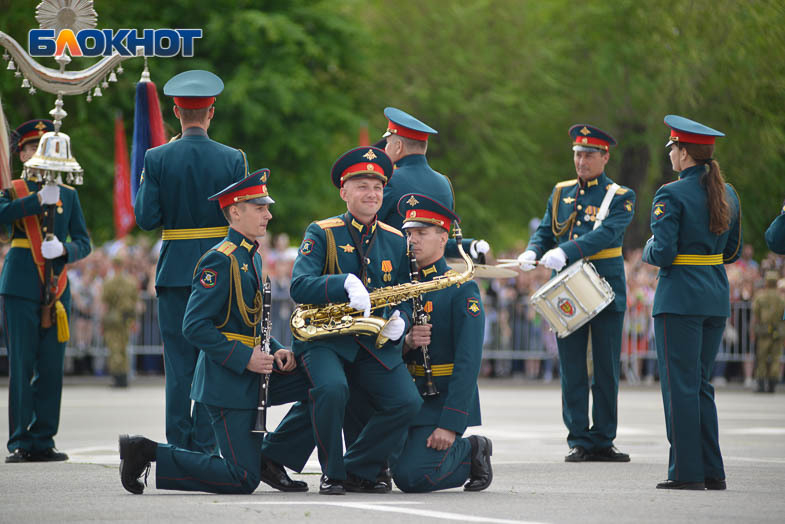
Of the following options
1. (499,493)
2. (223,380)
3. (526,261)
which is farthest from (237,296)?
(526,261)

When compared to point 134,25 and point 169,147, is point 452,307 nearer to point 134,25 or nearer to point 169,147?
point 169,147

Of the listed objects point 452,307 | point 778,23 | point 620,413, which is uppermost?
point 778,23

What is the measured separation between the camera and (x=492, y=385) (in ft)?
72.6

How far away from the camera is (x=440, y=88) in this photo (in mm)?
37031

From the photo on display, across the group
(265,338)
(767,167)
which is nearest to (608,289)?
(265,338)

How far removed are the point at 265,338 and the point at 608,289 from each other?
3624mm

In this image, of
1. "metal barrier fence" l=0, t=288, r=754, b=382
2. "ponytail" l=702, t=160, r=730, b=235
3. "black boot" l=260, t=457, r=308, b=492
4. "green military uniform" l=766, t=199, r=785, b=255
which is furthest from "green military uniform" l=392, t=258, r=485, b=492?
"metal barrier fence" l=0, t=288, r=754, b=382

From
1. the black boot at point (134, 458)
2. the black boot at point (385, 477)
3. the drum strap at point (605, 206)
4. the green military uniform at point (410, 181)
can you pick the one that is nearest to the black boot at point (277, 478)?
the black boot at point (385, 477)

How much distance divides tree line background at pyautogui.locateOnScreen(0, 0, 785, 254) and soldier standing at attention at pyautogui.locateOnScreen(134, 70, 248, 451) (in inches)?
726

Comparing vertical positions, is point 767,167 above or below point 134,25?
below

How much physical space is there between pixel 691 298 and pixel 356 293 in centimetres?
224

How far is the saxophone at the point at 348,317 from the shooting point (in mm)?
8031

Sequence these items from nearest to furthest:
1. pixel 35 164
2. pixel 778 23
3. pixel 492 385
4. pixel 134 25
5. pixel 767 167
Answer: pixel 35 164, pixel 778 23, pixel 767 167, pixel 492 385, pixel 134 25

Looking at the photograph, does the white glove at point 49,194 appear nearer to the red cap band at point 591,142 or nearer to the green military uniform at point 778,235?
the red cap band at point 591,142
